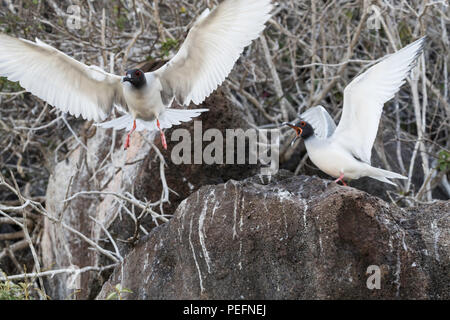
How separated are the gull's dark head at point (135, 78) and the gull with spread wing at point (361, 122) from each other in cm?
135

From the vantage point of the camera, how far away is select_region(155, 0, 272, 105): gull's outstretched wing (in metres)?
5.32

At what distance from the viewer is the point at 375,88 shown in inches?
223

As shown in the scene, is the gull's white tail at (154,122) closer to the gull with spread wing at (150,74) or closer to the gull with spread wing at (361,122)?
the gull with spread wing at (150,74)

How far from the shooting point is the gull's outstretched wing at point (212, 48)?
5.32 m

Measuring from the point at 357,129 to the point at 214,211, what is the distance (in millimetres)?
1852

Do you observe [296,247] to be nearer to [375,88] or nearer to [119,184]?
[375,88]

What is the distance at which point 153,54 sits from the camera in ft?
27.2

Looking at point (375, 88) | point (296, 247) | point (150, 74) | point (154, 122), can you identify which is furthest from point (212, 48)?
point (296, 247)

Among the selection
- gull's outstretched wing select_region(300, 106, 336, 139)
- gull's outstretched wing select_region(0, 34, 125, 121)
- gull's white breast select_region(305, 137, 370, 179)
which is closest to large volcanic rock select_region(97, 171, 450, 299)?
gull's white breast select_region(305, 137, 370, 179)

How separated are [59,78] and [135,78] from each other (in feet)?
2.29

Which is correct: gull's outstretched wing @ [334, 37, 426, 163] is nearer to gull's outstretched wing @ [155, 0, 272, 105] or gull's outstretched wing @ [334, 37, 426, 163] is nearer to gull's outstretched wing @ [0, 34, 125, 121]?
gull's outstretched wing @ [155, 0, 272, 105]

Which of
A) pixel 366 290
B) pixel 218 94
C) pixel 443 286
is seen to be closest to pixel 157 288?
pixel 366 290

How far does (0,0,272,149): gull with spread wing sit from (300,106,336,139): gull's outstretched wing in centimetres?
93

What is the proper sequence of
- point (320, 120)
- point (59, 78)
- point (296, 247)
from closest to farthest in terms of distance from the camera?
point (296, 247) < point (59, 78) < point (320, 120)
